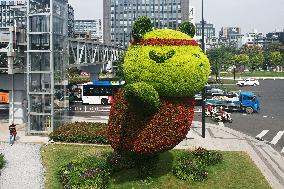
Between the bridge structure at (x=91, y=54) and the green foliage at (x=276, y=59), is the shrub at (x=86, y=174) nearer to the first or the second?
the bridge structure at (x=91, y=54)

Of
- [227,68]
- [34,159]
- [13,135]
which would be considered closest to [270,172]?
[34,159]

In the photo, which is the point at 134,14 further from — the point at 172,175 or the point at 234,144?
the point at 172,175

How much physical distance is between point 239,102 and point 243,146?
15.4 metres

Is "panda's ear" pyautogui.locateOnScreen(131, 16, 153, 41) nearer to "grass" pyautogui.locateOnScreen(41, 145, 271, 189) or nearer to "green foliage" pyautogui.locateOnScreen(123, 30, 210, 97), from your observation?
→ "green foliage" pyautogui.locateOnScreen(123, 30, 210, 97)

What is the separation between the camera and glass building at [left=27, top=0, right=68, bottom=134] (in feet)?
93.2

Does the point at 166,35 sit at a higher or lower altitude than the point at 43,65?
higher

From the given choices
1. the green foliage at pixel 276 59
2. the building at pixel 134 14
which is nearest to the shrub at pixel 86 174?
the building at pixel 134 14

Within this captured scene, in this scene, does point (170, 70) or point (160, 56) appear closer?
point (170, 70)

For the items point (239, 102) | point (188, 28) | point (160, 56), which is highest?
point (188, 28)

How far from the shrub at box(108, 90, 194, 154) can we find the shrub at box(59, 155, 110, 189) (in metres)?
2.21

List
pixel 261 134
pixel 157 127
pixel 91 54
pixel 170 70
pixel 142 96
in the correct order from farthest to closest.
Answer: pixel 91 54, pixel 261 134, pixel 157 127, pixel 170 70, pixel 142 96

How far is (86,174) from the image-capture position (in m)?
18.3

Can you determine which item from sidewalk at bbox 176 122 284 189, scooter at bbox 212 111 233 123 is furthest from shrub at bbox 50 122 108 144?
scooter at bbox 212 111 233 123

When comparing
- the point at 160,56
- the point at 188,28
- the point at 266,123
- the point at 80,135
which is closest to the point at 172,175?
the point at 160,56
